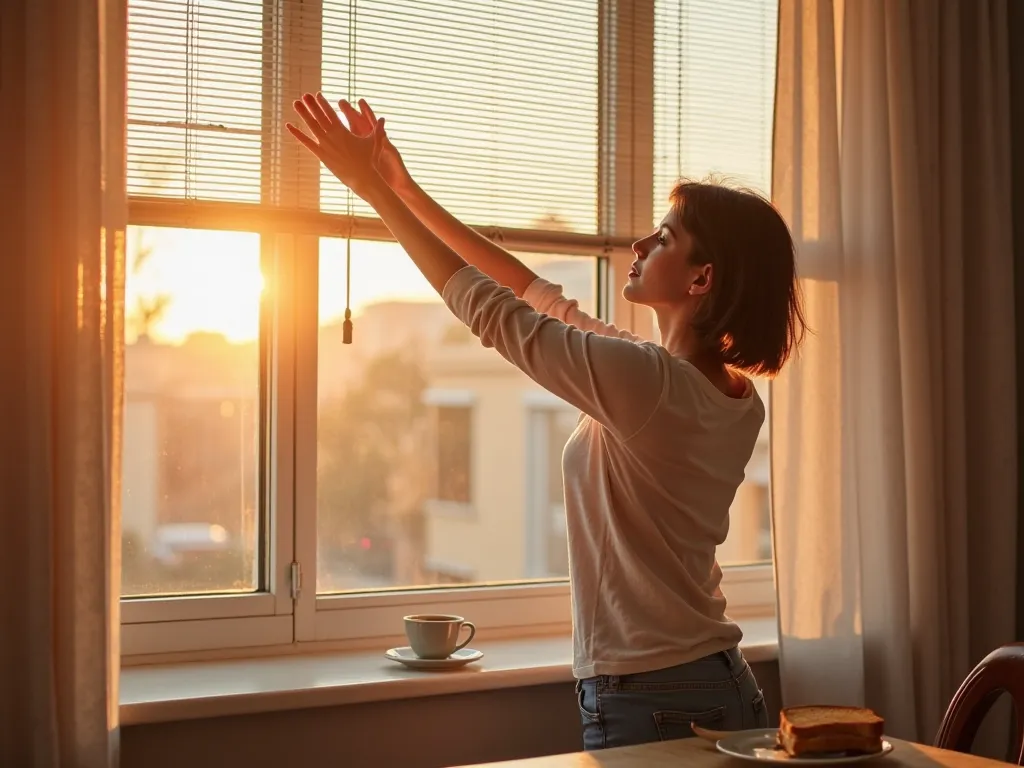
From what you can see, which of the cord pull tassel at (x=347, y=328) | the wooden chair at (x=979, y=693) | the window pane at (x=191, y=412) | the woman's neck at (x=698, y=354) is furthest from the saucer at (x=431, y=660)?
the wooden chair at (x=979, y=693)

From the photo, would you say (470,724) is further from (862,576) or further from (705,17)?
(705,17)

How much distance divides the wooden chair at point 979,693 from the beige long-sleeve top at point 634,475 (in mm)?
328

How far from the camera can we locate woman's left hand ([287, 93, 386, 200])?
179 centimetres

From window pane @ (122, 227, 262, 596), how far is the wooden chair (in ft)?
4.16

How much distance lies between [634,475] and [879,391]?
35.2 inches

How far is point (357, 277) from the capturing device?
2402mm

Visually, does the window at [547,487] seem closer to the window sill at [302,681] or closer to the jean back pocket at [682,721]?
the window sill at [302,681]

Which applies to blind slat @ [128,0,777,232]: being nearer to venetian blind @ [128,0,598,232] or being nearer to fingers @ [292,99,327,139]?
venetian blind @ [128,0,598,232]

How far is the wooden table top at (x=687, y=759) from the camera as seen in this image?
1.38 metres

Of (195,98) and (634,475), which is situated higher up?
(195,98)

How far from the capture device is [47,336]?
176cm

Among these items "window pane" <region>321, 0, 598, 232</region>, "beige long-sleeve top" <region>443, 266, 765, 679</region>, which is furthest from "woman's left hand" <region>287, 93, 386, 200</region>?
"window pane" <region>321, 0, 598, 232</region>

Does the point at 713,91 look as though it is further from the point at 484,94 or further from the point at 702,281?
the point at 702,281

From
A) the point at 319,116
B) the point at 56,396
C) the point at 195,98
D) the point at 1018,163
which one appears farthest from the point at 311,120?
the point at 1018,163
